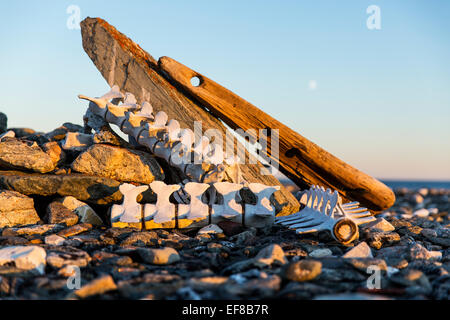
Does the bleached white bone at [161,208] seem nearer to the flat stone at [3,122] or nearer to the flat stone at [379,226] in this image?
the flat stone at [379,226]

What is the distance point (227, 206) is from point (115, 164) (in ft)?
5.63

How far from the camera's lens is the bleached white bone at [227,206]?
14.7ft

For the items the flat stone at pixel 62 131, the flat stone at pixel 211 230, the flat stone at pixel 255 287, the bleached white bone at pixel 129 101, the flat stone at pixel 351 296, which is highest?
the bleached white bone at pixel 129 101

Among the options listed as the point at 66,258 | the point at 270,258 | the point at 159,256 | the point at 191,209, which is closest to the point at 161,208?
the point at 191,209

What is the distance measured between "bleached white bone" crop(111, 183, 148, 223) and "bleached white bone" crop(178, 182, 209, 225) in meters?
0.49

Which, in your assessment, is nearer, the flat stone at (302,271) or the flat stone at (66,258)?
the flat stone at (302,271)

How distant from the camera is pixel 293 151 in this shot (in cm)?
544

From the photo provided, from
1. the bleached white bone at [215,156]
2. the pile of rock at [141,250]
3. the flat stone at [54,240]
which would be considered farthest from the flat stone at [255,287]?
the bleached white bone at [215,156]

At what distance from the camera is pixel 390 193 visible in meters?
5.15

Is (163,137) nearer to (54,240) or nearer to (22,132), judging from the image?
(54,240)

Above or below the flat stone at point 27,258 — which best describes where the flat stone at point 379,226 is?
above

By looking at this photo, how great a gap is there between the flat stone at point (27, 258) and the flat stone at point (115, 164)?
7.79 feet

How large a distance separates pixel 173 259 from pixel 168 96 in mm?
3316
